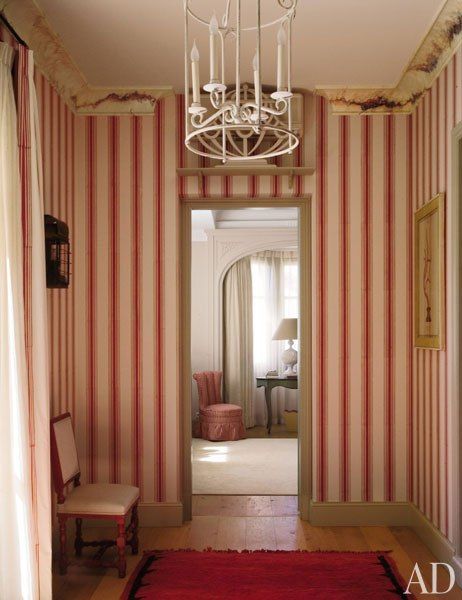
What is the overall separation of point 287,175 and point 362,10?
133 cm

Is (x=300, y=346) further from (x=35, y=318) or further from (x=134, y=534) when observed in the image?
(x=35, y=318)

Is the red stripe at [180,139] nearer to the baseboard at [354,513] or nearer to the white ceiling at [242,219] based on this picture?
the baseboard at [354,513]

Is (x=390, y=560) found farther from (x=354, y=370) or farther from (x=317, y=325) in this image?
(x=317, y=325)

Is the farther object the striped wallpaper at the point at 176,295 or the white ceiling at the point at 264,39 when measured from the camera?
the striped wallpaper at the point at 176,295

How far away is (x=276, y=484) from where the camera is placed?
18.4 ft

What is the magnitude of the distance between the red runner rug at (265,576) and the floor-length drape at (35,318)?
669mm

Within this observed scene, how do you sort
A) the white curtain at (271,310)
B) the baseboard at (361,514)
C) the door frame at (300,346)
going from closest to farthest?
the baseboard at (361,514), the door frame at (300,346), the white curtain at (271,310)

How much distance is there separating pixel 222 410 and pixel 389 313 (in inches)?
148

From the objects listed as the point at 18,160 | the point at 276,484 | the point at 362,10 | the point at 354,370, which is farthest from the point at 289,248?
the point at 18,160

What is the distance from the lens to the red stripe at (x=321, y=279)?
4.45 m

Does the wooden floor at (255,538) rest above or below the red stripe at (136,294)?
below

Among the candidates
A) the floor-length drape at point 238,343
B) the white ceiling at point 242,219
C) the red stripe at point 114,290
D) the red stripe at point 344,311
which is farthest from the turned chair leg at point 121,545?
the floor-length drape at point 238,343

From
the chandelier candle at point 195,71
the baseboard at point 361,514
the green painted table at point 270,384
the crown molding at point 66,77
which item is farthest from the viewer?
the green painted table at point 270,384

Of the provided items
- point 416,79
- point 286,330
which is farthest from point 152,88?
point 286,330
